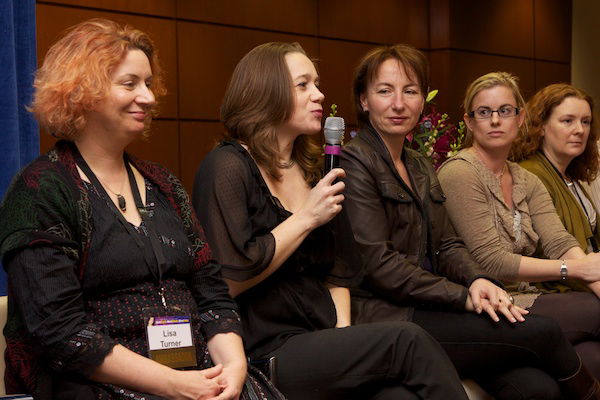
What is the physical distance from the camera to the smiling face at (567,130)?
371 cm

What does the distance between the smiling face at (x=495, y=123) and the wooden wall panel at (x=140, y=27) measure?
2461 mm

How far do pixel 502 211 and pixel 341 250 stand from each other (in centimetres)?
91

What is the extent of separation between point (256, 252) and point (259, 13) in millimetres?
3886

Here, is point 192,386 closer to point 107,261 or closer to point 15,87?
point 107,261

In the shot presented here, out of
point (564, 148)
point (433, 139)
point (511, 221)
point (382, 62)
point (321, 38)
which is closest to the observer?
point (382, 62)

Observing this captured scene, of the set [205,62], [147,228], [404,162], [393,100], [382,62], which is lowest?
[147,228]

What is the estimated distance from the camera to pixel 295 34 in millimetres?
6145

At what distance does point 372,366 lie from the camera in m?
2.22

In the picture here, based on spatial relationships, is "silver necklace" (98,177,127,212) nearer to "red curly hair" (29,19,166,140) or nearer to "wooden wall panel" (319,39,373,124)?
"red curly hair" (29,19,166,140)

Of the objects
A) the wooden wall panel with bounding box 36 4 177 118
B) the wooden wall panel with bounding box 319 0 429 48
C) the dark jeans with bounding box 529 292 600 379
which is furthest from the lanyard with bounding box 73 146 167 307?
the wooden wall panel with bounding box 319 0 429 48

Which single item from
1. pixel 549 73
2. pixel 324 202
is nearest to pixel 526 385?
pixel 324 202

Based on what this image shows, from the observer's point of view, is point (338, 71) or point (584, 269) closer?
point (584, 269)

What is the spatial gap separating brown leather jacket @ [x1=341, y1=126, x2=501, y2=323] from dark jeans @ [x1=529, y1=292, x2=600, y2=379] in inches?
16.4

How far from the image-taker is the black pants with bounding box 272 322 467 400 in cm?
221
